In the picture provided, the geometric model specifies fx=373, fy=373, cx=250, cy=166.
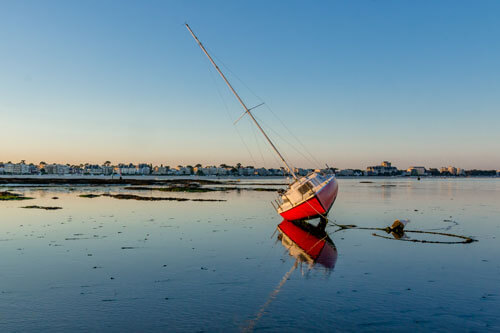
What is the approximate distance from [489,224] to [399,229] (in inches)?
438

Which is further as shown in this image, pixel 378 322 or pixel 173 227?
pixel 173 227

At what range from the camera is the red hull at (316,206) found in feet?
108

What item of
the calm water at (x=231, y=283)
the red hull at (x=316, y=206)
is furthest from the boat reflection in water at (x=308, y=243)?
the red hull at (x=316, y=206)

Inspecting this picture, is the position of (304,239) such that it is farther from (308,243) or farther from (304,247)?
(304,247)

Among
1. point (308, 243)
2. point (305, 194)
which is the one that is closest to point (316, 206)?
point (305, 194)

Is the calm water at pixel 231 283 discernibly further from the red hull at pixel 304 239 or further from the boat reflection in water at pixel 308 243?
the red hull at pixel 304 239

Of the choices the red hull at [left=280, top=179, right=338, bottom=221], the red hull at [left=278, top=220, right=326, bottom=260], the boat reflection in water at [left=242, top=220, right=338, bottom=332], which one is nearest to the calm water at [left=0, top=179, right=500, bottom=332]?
the boat reflection in water at [left=242, top=220, right=338, bottom=332]

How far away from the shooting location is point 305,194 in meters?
33.7

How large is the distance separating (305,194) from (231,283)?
18.4m

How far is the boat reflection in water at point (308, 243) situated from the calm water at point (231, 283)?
63 cm

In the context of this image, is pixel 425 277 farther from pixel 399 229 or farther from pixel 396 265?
pixel 399 229

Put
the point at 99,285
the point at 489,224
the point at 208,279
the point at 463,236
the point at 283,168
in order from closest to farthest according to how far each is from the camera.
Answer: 1. the point at 99,285
2. the point at 208,279
3. the point at 463,236
4. the point at 489,224
5. the point at 283,168

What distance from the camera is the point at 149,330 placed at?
453 inches


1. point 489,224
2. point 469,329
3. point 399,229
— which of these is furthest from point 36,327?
point 489,224
